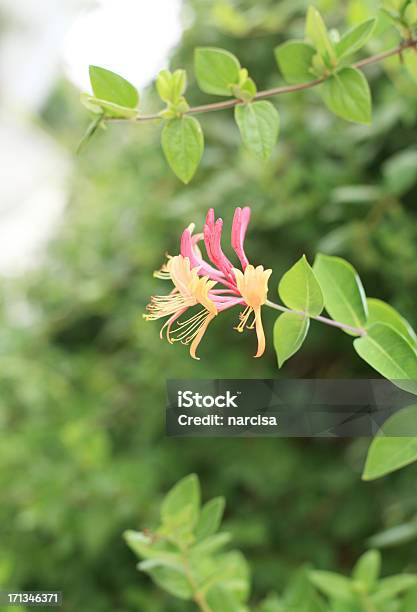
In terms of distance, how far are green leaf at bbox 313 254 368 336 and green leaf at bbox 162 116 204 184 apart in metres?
0.07

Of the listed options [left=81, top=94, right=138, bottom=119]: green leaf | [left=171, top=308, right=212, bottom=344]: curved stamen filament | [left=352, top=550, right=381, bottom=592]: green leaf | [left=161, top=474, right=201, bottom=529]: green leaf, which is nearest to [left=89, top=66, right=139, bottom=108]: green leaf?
[left=81, top=94, right=138, bottom=119]: green leaf

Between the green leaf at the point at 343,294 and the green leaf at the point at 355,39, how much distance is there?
100 millimetres

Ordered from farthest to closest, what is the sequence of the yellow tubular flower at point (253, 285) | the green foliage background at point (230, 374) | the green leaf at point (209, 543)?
the green foliage background at point (230, 374) → the green leaf at point (209, 543) → the yellow tubular flower at point (253, 285)

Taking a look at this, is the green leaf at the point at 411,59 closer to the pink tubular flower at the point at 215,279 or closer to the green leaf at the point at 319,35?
the green leaf at the point at 319,35

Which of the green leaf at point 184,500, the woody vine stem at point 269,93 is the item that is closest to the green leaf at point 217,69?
the woody vine stem at point 269,93

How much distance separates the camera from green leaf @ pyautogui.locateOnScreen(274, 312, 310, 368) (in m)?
0.29

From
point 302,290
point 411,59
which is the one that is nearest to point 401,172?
point 411,59

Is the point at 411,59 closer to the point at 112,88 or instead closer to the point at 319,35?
the point at 319,35

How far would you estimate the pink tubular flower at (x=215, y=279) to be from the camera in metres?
0.25

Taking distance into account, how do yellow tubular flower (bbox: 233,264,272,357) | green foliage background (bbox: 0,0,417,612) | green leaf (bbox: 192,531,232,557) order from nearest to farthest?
yellow tubular flower (bbox: 233,264,272,357)
green leaf (bbox: 192,531,232,557)
green foliage background (bbox: 0,0,417,612)

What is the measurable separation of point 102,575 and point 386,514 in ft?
1.09

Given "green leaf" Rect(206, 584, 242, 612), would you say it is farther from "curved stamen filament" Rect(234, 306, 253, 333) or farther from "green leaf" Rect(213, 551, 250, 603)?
"curved stamen filament" Rect(234, 306, 253, 333)

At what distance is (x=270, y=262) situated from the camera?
761mm

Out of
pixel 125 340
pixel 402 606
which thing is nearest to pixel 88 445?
pixel 125 340
